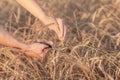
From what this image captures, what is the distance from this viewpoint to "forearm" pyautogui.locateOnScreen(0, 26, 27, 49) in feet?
7.80

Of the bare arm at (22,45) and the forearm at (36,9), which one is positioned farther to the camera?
the forearm at (36,9)

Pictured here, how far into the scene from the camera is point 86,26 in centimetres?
343

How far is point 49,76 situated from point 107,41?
0.64 m

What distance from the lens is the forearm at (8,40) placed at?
93.6 inches

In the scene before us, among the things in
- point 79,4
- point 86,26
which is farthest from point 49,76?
point 79,4

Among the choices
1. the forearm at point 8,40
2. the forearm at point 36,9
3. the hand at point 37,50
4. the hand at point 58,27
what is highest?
the forearm at point 36,9

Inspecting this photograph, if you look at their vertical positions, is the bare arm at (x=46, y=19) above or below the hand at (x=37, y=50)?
above

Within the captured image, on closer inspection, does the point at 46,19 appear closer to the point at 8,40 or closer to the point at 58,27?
the point at 58,27

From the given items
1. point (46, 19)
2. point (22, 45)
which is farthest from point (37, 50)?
point (46, 19)

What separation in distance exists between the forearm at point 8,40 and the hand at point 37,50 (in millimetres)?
31

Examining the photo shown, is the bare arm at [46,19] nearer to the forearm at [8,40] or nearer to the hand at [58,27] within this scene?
the hand at [58,27]

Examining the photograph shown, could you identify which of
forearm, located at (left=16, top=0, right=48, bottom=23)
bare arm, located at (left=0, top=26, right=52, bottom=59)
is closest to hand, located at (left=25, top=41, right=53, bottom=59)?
bare arm, located at (left=0, top=26, right=52, bottom=59)

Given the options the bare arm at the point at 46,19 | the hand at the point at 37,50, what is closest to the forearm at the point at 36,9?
the bare arm at the point at 46,19

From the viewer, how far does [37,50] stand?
241 cm
